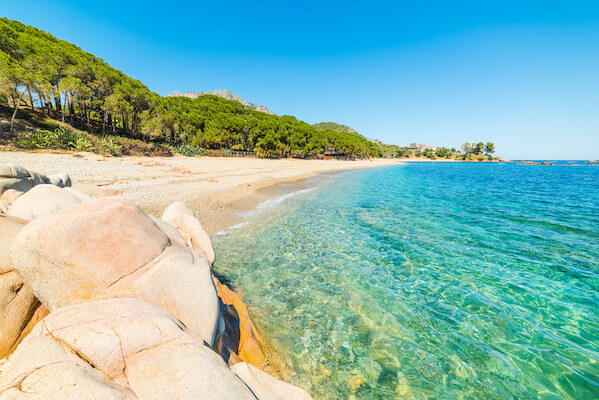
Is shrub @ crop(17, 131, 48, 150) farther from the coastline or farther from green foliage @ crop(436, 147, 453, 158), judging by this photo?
green foliage @ crop(436, 147, 453, 158)

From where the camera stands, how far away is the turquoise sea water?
12.7 feet

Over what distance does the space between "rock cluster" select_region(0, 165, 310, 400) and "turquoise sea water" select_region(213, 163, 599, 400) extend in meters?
1.42

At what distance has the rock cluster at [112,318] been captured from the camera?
5.63 feet

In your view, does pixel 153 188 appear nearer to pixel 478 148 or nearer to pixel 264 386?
pixel 264 386

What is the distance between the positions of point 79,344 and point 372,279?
6.26 meters

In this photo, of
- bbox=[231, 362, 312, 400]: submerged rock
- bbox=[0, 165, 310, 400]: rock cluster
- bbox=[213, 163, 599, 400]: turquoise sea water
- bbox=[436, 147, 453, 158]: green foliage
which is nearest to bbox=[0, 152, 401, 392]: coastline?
bbox=[0, 165, 310, 400]: rock cluster

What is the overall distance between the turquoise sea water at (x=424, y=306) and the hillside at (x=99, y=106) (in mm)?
27988

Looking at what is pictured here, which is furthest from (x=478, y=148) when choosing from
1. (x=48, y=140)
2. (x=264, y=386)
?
(x=48, y=140)

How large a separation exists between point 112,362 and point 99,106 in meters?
47.1

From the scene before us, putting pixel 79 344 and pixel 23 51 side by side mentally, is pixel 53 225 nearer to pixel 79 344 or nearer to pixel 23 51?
pixel 79 344

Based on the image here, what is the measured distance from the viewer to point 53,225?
284 centimetres

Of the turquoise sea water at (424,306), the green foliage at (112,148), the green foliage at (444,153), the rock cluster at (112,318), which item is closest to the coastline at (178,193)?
the rock cluster at (112,318)

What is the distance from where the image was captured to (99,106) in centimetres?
3541

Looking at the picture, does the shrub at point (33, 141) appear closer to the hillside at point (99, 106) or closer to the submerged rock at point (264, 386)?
the hillside at point (99, 106)
